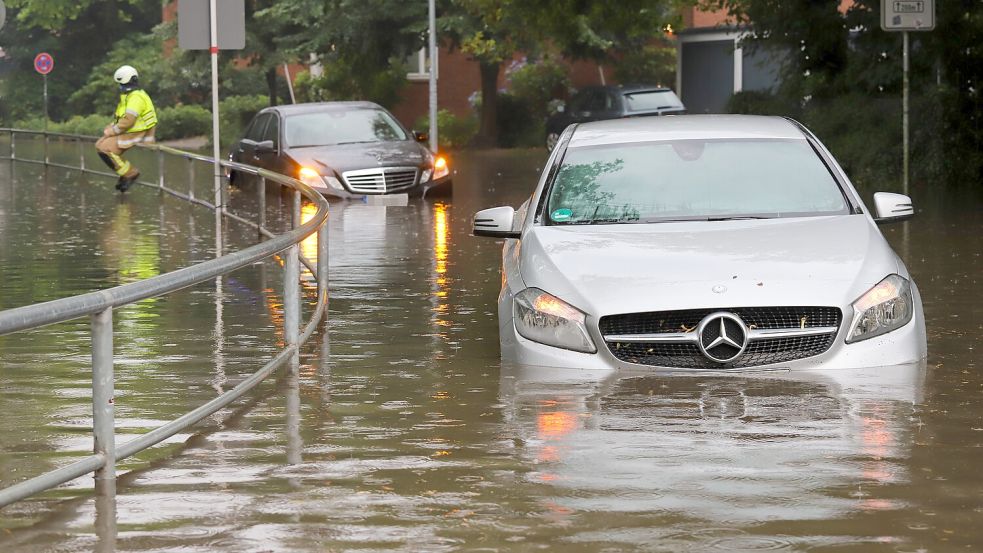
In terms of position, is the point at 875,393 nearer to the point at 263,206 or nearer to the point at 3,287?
the point at 3,287

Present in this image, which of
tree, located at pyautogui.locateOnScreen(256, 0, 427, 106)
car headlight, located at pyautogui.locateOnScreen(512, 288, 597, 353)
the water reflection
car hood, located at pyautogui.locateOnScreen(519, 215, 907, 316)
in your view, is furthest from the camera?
tree, located at pyautogui.locateOnScreen(256, 0, 427, 106)

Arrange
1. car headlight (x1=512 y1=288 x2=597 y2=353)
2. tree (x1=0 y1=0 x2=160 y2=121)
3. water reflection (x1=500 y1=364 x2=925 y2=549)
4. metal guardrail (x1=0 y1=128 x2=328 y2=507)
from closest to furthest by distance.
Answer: metal guardrail (x1=0 y1=128 x2=328 y2=507), water reflection (x1=500 y1=364 x2=925 y2=549), car headlight (x1=512 y1=288 x2=597 y2=353), tree (x1=0 y1=0 x2=160 y2=121)

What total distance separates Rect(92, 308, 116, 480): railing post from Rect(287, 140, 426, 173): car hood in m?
18.6

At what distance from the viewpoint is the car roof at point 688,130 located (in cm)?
1082

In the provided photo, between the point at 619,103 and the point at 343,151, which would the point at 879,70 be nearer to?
the point at 343,151

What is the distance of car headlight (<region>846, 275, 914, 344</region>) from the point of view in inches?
353

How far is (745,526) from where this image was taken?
6309 mm

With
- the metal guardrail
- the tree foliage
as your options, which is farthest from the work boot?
the metal guardrail

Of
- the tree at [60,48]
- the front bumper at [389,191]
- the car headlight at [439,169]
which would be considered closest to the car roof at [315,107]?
the car headlight at [439,169]

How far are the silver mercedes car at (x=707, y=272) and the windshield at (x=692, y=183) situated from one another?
0.03 feet

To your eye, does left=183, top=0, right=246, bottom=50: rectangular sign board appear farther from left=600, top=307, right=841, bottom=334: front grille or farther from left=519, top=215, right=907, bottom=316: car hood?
left=600, top=307, right=841, bottom=334: front grille

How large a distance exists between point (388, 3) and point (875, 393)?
40211mm

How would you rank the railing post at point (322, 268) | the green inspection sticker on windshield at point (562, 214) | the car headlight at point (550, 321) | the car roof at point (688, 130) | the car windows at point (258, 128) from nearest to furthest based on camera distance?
the car headlight at point (550, 321)
the green inspection sticker on windshield at point (562, 214)
the car roof at point (688, 130)
the railing post at point (322, 268)
the car windows at point (258, 128)

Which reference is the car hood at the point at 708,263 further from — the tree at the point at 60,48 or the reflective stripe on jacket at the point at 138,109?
the tree at the point at 60,48
